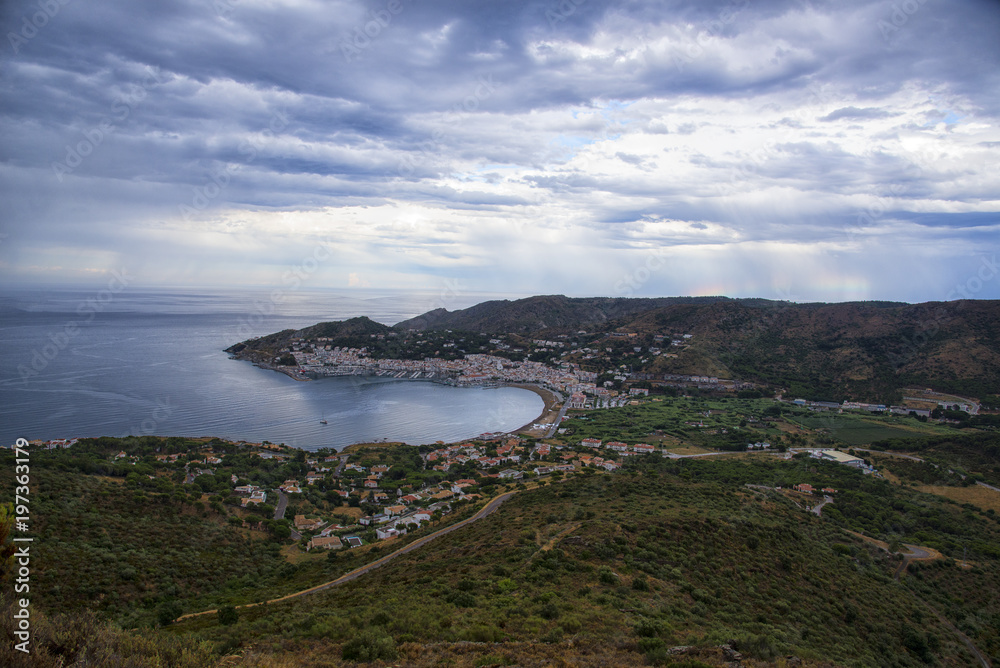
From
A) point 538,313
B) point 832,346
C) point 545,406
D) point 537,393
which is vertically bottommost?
point 545,406

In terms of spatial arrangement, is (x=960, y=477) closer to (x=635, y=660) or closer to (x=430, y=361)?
(x=635, y=660)

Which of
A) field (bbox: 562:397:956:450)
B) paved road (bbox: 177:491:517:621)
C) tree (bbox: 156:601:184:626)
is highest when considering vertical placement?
tree (bbox: 156:601:184:626)

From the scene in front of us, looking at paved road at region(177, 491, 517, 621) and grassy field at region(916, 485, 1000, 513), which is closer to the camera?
paved road at region(177, 491, 517, 621)

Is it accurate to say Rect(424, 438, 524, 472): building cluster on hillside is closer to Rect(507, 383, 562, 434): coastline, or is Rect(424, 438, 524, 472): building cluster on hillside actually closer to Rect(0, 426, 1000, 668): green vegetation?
Rect(507, 383, 562, 434): coastline

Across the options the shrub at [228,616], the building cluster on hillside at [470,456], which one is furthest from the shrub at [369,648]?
the building cluster on hillside at [470,456]

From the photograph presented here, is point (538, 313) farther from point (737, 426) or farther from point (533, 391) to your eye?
point (737, 426)

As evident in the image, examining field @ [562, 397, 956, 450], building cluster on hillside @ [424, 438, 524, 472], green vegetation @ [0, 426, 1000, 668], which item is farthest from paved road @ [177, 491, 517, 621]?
field @ [562, 397, 956, 450]

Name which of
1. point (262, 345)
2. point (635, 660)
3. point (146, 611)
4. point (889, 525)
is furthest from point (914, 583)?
point (262, 345)

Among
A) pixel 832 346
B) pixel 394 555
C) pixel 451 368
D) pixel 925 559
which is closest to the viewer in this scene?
pixel 394 555

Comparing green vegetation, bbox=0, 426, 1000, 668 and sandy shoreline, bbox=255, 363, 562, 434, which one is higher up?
green vegetation, bbox=0, 426, 1000, 668

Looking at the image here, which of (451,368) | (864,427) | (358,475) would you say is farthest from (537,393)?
(358,475)

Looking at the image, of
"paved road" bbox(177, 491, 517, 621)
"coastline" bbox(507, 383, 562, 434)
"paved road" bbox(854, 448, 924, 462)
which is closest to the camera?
"paved road" bbox(177, 491, 517, 621)
